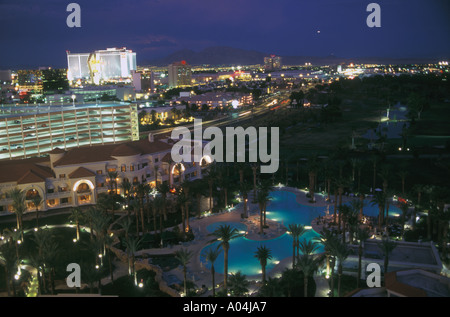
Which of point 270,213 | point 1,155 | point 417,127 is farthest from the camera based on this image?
point 417,127

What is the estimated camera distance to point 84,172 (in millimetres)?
38875

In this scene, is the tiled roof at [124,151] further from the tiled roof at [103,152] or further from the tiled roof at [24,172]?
the tiled roof at [24,172]

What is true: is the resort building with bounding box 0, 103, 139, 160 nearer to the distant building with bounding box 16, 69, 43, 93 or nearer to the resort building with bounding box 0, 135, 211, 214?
the resort building with bounding box 0, 135, 211, 214

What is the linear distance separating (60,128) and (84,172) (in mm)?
21595

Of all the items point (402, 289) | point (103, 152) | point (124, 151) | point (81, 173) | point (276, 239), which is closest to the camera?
point (402, 289)

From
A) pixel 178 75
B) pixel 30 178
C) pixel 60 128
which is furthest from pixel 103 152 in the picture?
pixel 178 75

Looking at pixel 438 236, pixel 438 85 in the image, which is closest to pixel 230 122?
pixel 438 236

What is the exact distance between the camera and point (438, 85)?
113625 mm

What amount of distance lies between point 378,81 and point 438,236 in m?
115

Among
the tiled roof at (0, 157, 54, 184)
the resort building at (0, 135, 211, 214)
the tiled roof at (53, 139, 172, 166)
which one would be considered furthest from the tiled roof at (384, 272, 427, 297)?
the tiled roof at (0, 157, 54, 184)

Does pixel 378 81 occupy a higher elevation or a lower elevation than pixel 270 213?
higher

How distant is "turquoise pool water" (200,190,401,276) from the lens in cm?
2802

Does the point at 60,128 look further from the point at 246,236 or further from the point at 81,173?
the point at 246,236
